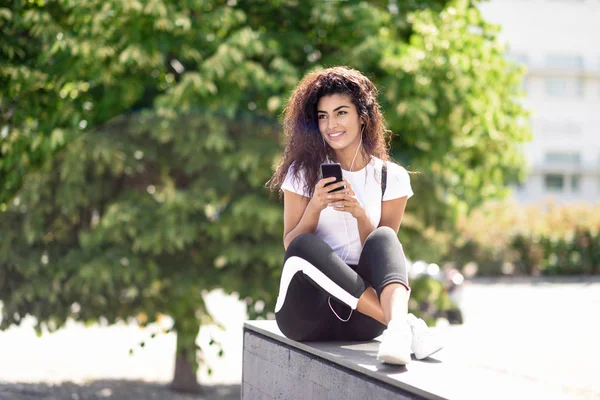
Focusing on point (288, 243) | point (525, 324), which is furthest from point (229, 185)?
point (525, 324)

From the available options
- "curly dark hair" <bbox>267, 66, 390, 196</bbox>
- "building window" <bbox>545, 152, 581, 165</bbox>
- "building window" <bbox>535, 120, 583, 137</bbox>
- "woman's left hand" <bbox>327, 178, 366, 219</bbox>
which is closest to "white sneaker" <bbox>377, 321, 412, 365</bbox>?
"woman's left hand" <bbox>327, 178, 366, 219</bbox>

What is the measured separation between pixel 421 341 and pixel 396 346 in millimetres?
286

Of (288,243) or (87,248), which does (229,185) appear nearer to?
(87,248)

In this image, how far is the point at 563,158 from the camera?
5000 cm

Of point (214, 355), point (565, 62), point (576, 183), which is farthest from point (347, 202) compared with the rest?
point (576, 183)

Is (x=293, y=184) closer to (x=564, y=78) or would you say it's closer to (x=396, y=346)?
(x=396, y=346)

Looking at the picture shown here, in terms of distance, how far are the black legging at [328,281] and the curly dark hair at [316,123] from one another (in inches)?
16.1

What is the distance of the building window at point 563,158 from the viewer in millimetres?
49781

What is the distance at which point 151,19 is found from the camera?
698 cm

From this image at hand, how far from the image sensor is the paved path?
9.18 metres

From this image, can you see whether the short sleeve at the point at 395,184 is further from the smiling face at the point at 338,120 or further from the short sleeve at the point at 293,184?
the short sleeve at the point at 293,184

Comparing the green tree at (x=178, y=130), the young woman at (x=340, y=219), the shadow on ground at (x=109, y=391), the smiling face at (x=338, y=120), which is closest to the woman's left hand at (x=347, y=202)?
the young woman at (x=340, y=219)

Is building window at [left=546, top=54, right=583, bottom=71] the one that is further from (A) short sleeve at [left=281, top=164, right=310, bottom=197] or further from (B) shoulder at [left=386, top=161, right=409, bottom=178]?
(A) short sleeve at [left=281, top=164, right=310, bottom=197]

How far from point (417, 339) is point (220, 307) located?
47.2 ft
